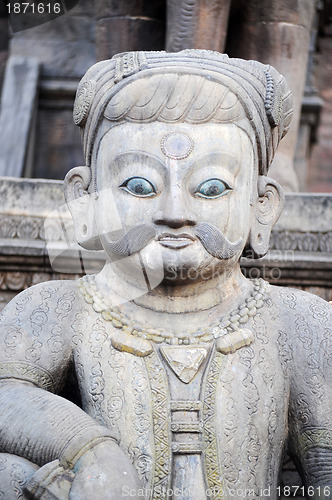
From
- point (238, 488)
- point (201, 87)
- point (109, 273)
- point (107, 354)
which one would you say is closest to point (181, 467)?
point (238, 488)

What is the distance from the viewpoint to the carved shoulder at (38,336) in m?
3.98

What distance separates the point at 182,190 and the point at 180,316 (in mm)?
454

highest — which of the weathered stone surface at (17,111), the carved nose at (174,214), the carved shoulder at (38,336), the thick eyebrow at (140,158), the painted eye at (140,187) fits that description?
the thick eyebrow at (140,158)

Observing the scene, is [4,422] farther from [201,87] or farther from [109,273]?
[201,87]

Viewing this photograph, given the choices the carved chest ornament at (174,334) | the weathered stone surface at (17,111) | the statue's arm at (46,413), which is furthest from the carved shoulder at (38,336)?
the weathered stone surface at (17,111)

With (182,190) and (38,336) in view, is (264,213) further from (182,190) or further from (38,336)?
(38,336)

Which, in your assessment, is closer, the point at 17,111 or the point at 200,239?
the point at 200,239

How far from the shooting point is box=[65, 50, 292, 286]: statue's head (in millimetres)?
3977

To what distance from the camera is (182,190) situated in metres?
3.98

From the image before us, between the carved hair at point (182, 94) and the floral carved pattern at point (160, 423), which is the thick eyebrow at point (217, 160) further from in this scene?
the floral carved pattern at point (160, 423)

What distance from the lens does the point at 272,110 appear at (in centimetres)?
419

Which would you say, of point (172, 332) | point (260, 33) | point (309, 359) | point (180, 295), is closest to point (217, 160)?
point (180, 295)

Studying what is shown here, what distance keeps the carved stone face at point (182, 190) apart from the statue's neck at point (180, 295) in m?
0.07

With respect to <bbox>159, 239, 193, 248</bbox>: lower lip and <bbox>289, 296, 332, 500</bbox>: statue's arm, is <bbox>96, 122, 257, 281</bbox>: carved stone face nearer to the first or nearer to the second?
<bbox>159, 239, 193, 248</bbox>: lower lip
